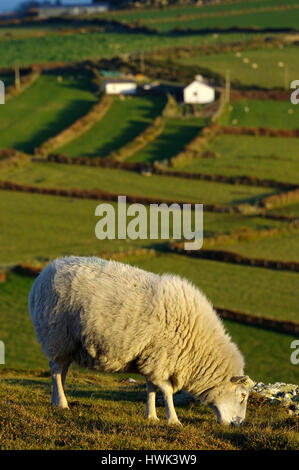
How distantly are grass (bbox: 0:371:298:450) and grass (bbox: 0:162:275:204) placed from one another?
113 feet

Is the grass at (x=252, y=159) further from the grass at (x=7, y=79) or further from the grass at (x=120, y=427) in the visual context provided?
the grass at (x=120, y=427)

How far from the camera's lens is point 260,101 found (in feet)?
258

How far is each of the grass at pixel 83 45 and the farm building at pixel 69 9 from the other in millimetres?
30672

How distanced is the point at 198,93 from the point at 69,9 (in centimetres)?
7990

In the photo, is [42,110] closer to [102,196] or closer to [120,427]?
[102,196]

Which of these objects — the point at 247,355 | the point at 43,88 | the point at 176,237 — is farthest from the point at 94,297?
the point at 43,88

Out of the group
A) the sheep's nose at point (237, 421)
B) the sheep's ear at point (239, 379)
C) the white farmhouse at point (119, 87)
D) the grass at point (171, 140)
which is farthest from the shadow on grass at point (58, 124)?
the sheep's nose at point (237, 421)

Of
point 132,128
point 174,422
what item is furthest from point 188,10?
point 174,422

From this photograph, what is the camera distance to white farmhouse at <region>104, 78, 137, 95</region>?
82.3 m

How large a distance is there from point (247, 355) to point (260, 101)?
2065 inches

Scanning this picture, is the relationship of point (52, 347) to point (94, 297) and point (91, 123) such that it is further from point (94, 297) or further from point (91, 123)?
point (91, 123)

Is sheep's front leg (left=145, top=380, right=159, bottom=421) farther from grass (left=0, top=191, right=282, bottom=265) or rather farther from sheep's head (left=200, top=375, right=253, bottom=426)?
grass (left=0, top=191, right=282, bottom=265)

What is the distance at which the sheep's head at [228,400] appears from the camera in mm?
15977
